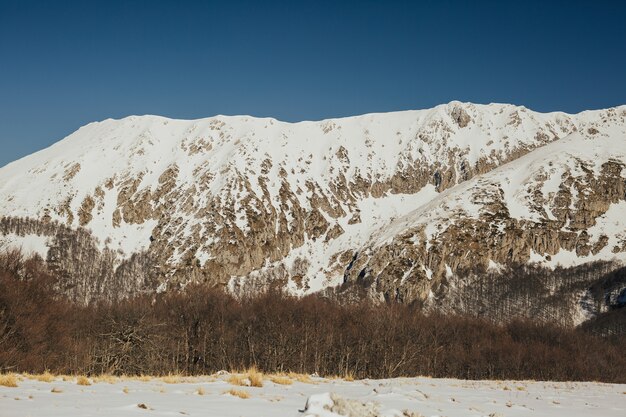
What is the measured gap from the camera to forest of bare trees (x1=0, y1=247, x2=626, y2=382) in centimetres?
5347

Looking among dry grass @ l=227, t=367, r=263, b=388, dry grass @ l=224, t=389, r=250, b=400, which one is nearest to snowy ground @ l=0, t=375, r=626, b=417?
dry grass @ l=224, t=389, r=250, b=400

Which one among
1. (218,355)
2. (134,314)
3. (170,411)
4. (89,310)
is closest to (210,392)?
(170,411)

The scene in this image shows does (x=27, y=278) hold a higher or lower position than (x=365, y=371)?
higher

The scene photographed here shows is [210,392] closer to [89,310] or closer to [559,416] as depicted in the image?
[559,416]

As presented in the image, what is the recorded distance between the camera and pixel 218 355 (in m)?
81.1

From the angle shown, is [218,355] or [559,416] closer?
[559,416]

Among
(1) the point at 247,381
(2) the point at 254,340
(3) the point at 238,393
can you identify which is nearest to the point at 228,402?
(3) the point at 238,393

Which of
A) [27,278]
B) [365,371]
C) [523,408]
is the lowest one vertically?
[365,371]

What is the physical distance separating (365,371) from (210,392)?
68.9 m

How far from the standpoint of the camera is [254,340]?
3371 inches

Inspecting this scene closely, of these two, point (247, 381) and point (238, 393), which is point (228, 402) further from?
point (247, 381)

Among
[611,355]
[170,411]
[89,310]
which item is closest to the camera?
[170,411]

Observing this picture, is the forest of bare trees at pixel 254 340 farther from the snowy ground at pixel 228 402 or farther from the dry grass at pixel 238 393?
the dry grass at pixel 238 393

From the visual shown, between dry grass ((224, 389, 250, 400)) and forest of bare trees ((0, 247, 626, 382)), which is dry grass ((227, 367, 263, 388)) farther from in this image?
forest of bare trees ((0, 247, 626, 382))
